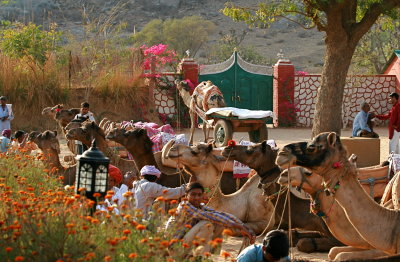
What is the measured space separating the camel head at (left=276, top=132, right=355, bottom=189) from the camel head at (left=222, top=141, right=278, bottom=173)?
1.80 metres

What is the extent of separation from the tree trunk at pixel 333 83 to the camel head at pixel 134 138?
Answer: 648 centimetres

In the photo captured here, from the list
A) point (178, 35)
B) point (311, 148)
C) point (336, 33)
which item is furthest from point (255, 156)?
point (178, 35)

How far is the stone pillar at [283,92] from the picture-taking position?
28.5m

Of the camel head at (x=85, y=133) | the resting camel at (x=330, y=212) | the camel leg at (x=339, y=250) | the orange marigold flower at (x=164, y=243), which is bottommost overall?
the camel leg at (x=339, y=250)

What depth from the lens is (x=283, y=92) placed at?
28594 millimetres

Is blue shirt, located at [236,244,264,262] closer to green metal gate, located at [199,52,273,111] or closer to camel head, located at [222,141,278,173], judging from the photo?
camel head, located at [222,141,278,173]

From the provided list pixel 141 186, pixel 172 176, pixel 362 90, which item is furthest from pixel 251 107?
pixel 141 186

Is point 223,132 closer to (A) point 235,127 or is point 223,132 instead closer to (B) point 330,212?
(A) point 235,127

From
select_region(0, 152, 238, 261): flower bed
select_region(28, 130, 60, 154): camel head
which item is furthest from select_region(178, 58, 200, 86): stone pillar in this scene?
select_region(0, 152, 238, 261): flower bed

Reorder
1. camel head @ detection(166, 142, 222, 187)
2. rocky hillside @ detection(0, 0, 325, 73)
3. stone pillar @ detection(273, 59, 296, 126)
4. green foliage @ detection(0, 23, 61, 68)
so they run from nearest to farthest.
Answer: camel head @ detection(166, 142, 222, 187)
green foliage @ detection(0, 23, 61, 68)
stone pillar @ detection(273, 59, 296, 126)
rocky hillside @ detection(0, 0, 325, 73)

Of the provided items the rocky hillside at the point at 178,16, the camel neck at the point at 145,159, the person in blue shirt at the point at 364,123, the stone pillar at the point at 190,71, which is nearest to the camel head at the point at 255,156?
the camel neck at the point at 145,159

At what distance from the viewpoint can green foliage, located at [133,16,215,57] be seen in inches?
2111

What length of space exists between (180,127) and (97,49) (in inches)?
145

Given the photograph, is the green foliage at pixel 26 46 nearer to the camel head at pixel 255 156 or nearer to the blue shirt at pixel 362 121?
the blue shirt at pixel 362 121
